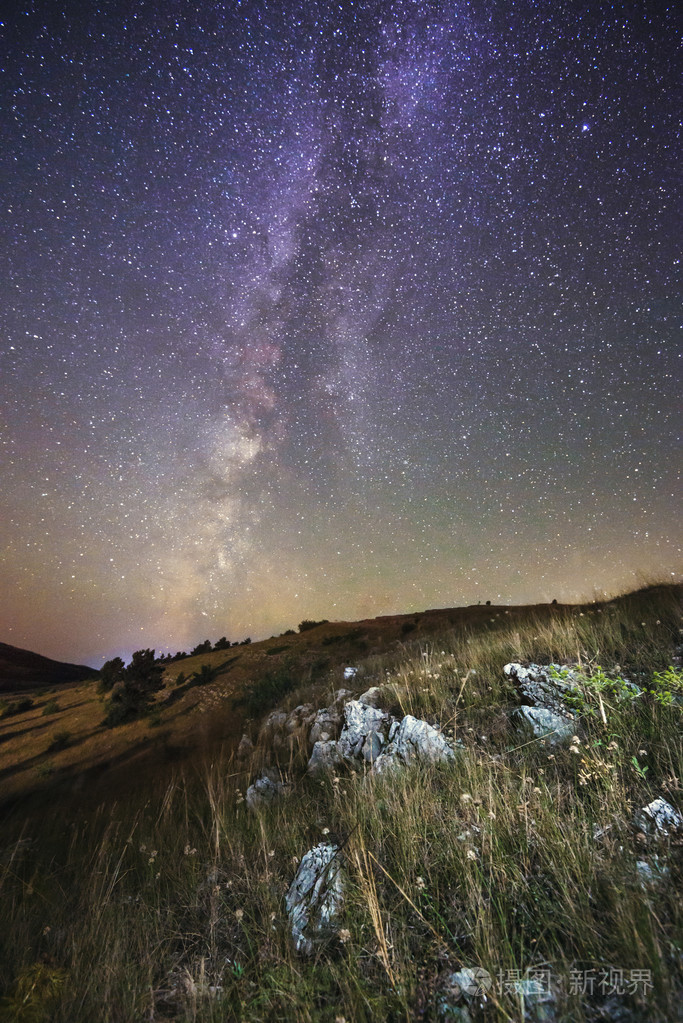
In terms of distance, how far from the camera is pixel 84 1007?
85.4 inches

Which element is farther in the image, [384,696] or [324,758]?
[384,696]

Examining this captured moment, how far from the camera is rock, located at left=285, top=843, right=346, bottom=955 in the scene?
233 cm

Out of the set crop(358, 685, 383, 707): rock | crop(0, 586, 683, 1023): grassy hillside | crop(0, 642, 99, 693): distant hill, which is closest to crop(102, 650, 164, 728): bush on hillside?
crop(0, 586, 683, 1023): grassy hillside

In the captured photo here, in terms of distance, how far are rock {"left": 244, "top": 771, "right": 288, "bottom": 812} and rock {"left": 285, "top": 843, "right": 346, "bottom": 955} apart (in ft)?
6.85

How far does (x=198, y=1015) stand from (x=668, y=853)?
8.50 feet

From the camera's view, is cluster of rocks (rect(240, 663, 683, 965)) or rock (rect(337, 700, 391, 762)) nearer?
cluster of rocks (rect(240, 663, 683, 965))

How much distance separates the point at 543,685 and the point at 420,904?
327cm

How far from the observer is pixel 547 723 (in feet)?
13.2

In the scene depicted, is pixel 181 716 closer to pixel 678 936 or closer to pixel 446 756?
pixel 446 756

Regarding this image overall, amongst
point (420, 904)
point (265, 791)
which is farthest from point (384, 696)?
point (420, 904)

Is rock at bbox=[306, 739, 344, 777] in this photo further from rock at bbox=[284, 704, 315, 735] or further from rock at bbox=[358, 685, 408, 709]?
rock at bbox=[284, 704, 315, 735]

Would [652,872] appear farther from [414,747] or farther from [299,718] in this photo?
[299,718]

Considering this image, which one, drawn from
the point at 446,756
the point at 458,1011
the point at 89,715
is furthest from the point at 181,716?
the point at 458,1011

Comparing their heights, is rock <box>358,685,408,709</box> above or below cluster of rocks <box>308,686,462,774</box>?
above
